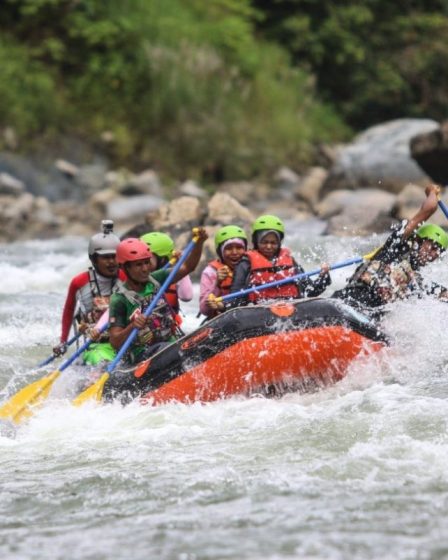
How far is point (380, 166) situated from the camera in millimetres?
19578

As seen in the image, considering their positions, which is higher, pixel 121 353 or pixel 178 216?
pixel 178 216

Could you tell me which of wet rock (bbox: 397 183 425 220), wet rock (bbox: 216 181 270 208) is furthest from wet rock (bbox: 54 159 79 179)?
wet rock (bbox: 397 183 425 220)

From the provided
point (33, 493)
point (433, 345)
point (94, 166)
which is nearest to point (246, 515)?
point (33, 493)

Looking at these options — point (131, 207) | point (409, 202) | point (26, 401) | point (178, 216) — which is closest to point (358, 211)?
point (409, 202)

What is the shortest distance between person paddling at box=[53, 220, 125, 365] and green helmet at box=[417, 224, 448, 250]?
2.14 meters

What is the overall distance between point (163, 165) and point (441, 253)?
1299 cm

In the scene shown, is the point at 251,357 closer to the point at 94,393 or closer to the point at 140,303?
the point at 140,303

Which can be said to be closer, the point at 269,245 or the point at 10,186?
the point at 269,245

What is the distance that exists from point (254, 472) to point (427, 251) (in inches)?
114

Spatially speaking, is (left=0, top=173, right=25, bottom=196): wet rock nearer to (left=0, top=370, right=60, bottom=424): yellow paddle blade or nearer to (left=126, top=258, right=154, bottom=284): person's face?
(left=0, top=370, right=60, bottom=424): yellow paddle blade

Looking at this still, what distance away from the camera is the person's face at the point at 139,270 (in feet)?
24.3

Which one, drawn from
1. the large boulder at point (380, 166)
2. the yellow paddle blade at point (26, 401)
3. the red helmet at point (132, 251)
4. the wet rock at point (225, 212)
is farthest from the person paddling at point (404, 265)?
the large boulder at point (380, 166)

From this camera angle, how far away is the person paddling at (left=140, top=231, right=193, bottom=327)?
8.10 metres

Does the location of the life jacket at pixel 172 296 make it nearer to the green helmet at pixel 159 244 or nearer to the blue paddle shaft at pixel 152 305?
the blue paddle shaft at pixel 152 305
